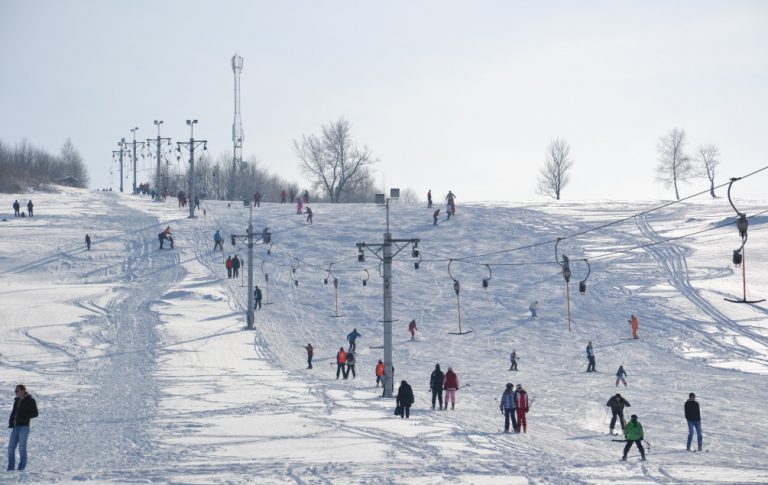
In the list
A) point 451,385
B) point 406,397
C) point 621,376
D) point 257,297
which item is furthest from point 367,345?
point 406,397

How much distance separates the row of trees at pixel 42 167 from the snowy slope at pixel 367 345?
30.1 m

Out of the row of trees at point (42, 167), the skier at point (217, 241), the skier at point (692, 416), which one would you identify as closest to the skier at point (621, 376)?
the skier at point (692, 416)

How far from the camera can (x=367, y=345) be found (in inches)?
1535

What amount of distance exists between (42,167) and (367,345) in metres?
118

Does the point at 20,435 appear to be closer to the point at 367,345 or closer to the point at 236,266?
the point at 367,345

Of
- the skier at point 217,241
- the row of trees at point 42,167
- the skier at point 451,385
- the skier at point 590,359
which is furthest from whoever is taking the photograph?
the row of trees at point 42,167

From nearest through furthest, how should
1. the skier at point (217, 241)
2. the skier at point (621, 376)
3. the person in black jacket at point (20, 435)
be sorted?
the person in black jacket at point (20, 435) → the skier at point (621, 376) → the skier at point (217, 241)

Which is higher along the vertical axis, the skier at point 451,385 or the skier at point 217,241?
the skier at point 217,241

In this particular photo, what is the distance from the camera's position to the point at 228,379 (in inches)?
1140

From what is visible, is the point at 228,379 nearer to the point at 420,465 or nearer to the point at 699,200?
the point at 420,465

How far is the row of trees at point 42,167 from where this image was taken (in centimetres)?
10062

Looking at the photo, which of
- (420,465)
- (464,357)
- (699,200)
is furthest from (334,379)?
(699,200)

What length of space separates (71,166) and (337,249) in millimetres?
109242

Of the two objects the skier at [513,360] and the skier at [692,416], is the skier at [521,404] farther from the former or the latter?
the skier at [513,360]
